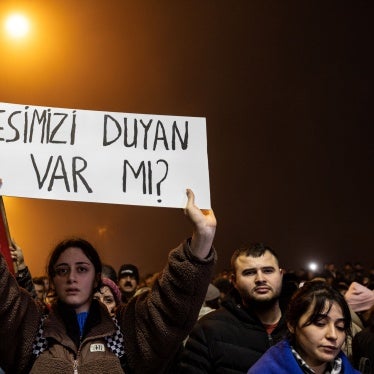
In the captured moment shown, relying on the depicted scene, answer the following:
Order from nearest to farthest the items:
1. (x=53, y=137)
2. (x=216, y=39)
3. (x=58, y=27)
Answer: (x=53, y=137) < (x=58, y=27) < (x=216, y=39)

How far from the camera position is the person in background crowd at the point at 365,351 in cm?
338

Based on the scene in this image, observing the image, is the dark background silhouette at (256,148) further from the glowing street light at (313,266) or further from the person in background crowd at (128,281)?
the person in background crowd at (128,281)

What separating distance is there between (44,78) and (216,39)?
6206 mm

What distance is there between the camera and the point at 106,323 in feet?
8.62

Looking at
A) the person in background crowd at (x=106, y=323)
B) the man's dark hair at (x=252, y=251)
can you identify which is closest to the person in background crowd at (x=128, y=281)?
the man's dark hair at (x=252, y=251)

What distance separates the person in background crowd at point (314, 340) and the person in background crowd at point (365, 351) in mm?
725

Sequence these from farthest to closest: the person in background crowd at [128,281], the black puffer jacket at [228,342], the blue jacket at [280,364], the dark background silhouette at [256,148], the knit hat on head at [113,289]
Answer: the dark background silhouette at [256,148], the person in background crowd at [128,281], the knit hat on head at [113,289], the black puffer jacket at [228,342], the blue jacket at [280,364]

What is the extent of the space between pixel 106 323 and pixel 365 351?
1514 mm

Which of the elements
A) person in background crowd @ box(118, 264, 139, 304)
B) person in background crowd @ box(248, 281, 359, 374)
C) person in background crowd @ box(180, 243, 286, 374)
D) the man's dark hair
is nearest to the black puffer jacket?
person in background crowd @ box(180, 243, 286, 374)

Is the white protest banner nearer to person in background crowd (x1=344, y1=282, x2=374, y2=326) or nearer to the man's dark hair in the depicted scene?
the man's dark hair

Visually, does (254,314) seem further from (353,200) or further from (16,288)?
(353,200)

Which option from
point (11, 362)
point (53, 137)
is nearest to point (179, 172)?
point (53, 137)

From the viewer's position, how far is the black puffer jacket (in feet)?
10.3

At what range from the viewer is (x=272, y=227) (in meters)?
19.1
